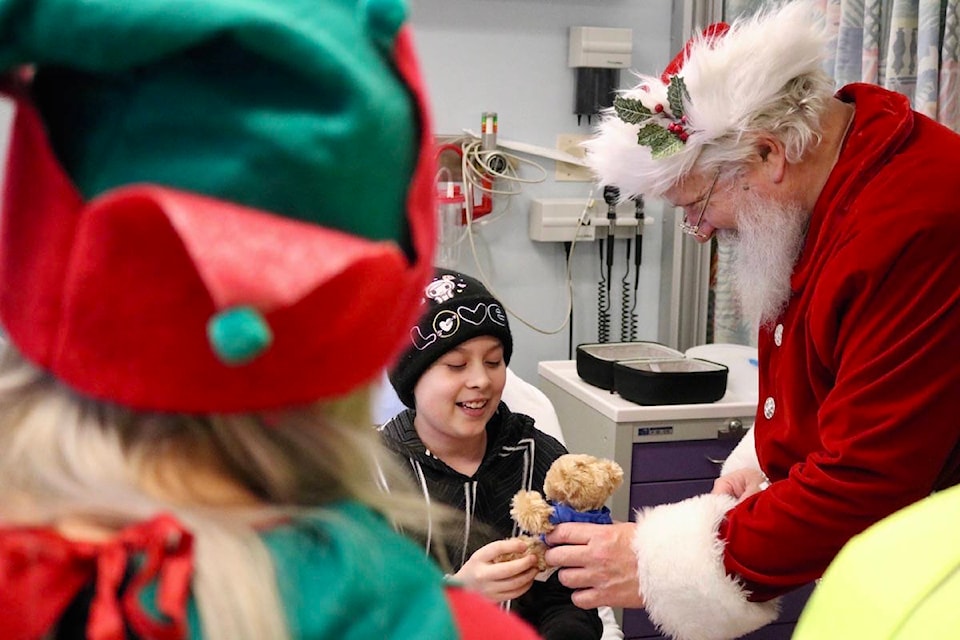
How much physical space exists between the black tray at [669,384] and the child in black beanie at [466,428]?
2.10 feet

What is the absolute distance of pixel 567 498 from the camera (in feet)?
4.69

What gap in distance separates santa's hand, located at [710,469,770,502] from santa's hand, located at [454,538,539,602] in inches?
19.1

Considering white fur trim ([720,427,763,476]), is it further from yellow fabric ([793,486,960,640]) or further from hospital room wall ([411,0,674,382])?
yellow fabric ([793,486,960,640])

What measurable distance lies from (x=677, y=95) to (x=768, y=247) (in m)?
0.31

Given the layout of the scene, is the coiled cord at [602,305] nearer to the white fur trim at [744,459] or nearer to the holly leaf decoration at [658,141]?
the white fur trim at [744,459]

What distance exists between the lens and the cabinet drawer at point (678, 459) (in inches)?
95.2

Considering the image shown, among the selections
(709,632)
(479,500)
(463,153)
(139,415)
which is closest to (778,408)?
(709,632)

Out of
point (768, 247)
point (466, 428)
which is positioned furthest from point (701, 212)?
point (466, 428)

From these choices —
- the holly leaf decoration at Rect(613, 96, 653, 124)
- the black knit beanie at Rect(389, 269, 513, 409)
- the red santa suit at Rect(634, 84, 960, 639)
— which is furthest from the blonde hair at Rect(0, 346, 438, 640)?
the holly leaf decoration at Rect(613, 96, 653, 124)

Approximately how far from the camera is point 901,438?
1.37 metres

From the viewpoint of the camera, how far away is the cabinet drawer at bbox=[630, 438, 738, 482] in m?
2.42

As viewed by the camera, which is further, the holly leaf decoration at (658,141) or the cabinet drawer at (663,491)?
the cabinet drawer at (663,491)

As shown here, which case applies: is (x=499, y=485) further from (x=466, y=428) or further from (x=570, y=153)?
(x=570, y=153)

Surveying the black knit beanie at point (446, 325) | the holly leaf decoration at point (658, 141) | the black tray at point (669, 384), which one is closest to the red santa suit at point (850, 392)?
the holly leaf decoration at point (658, 141)
